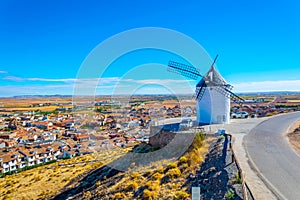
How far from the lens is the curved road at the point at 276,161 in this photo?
8398 millimetres

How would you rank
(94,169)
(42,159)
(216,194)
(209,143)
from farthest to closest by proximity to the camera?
(42,159)
(94,169)
(209,143)
(216,194)

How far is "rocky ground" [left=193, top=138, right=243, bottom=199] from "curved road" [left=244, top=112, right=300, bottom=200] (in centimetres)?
118

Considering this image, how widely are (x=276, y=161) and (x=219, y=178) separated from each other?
361 cm

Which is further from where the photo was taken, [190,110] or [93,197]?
[190,110]

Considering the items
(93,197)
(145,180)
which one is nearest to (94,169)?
(93,197)

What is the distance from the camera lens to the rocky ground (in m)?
8.39

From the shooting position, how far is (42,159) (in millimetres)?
42719

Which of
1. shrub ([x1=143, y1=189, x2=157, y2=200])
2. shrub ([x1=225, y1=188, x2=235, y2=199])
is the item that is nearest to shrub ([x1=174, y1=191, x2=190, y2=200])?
shrub ([x1=143, y1=189, x2=157, y2=200])

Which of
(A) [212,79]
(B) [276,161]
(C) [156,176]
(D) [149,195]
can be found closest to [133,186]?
(C) [156,176]

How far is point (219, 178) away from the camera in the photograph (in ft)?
31.7

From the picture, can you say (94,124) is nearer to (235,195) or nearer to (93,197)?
(93,197)

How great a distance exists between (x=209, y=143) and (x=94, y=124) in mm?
35322

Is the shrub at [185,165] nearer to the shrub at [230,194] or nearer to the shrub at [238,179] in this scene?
the shrub at [238,179]

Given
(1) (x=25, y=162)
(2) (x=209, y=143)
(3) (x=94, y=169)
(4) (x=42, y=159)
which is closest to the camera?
(2) (x=209, y=143)
